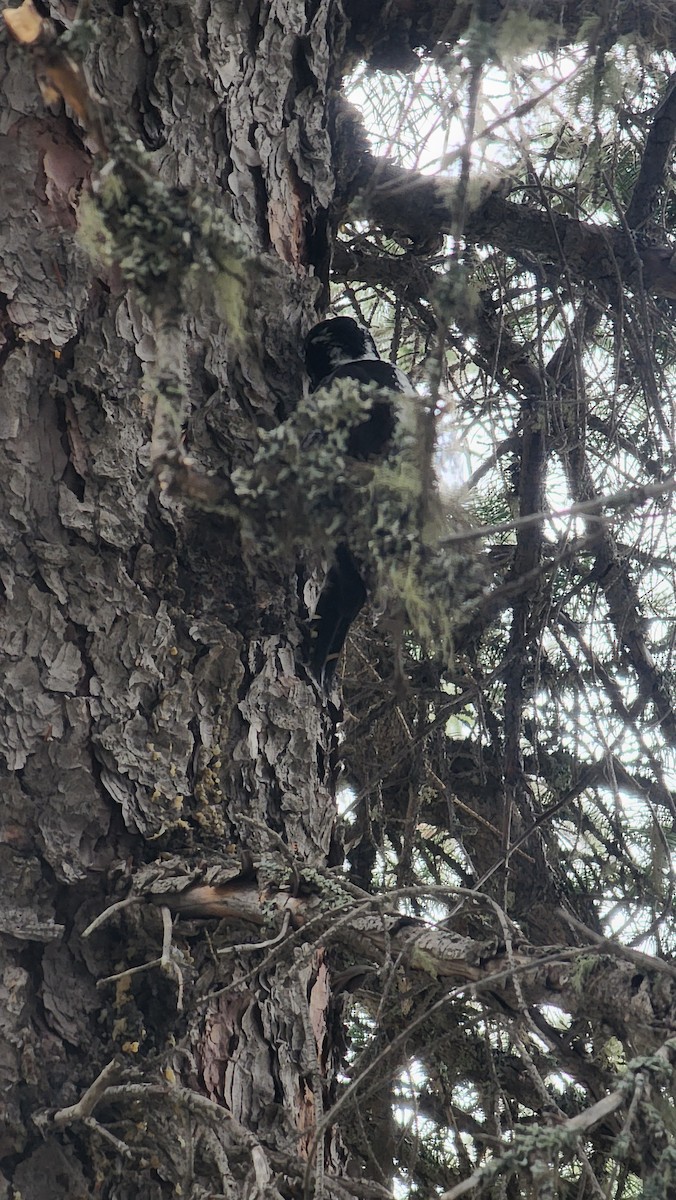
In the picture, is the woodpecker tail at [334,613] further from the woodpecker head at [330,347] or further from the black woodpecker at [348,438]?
the woodpecker head at [330,347]

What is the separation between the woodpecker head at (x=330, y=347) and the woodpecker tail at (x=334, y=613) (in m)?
0.32

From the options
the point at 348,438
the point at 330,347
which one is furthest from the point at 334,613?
the point at 330,347

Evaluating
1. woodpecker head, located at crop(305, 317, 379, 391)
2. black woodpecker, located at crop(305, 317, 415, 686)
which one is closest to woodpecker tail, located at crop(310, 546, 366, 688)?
black woodpecker, located at crop(305, 317, 415, 686)

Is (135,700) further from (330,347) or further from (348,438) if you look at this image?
(330,347)

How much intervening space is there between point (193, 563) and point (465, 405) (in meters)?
0.85

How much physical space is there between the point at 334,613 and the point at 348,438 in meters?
0.30

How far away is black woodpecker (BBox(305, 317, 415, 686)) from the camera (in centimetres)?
178

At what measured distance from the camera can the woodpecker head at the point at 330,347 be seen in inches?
73.8

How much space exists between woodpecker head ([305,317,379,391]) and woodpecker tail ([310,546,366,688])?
32 cm

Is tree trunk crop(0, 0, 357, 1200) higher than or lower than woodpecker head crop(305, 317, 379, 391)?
lower

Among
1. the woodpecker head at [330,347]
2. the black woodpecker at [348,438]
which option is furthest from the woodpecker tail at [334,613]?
the woodpecker head at [330,347]

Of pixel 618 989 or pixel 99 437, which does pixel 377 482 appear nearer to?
pixel 99 437

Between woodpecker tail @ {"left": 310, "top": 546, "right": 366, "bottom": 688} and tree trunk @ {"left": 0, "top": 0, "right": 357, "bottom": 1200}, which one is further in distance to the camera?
woodpecker tail @ {"left": 310, "top": 546, "right": 366, "bottom": 688}

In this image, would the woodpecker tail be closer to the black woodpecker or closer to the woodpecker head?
the black woodpecker
